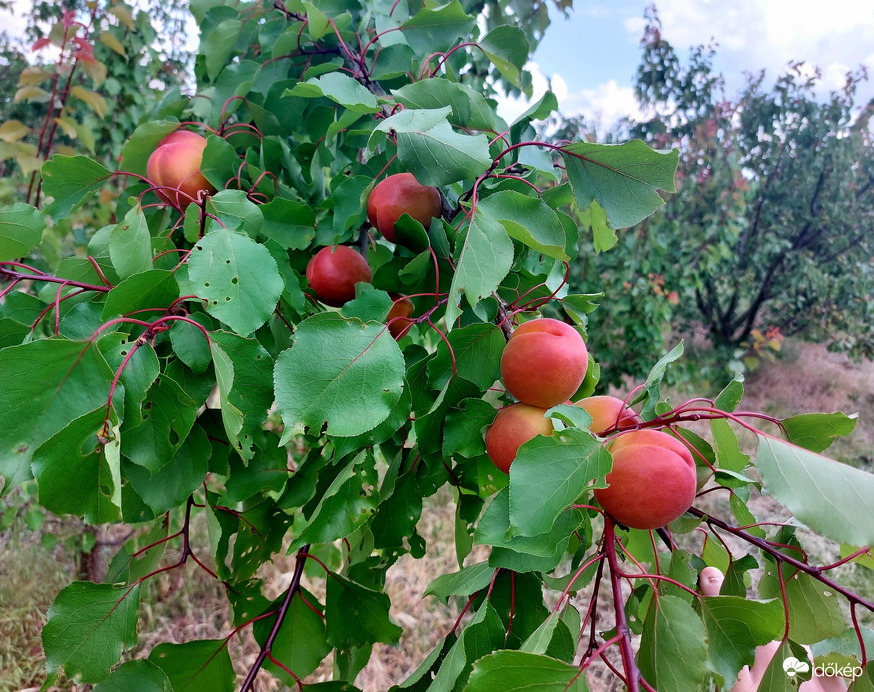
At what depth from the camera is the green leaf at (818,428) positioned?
455 millimetres

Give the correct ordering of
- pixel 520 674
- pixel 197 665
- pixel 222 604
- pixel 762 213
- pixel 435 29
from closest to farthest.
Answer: pixel 520 674 → pixel 197 665 → pixel 435 29 → pixel 222 604 → pixel 762 213

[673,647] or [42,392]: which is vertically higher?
[42,392]

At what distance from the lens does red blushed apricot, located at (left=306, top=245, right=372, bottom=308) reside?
0.64 meters

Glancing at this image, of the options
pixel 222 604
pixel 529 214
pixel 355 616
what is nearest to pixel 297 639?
pixel 355 616

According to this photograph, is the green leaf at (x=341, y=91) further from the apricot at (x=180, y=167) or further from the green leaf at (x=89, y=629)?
the green leaf at (x=89, y=629)

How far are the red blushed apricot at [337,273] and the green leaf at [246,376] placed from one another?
7.6 inches

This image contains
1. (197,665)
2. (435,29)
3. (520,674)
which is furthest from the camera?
(435,29)

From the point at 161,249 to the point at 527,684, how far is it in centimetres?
53

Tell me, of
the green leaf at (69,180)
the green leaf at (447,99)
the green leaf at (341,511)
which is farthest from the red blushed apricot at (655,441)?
the green leaf at (69,180)

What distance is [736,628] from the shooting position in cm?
45

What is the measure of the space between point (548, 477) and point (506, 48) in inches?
21.6

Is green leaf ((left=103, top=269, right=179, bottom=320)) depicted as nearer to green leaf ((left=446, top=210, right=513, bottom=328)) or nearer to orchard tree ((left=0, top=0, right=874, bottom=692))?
orchard tree ((left=0, top=0, right=874, bottom=692))

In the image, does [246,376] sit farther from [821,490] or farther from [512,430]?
[821,490]

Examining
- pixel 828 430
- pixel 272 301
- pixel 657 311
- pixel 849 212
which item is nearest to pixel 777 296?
pixel 849 212
